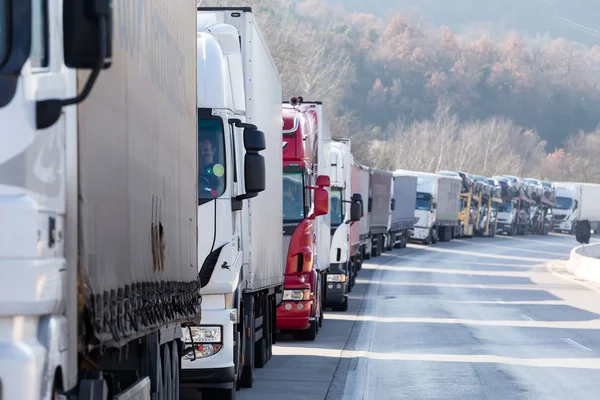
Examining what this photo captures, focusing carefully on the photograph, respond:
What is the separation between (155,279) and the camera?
7234 millimetres

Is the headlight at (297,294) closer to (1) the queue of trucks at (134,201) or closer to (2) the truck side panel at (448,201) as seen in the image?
(1) the queue of trucks at (134,201)

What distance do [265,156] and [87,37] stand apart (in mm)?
9562

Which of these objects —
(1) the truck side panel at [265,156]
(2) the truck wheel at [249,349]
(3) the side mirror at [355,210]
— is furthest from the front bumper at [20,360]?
(3) the side mirror at [355,210]

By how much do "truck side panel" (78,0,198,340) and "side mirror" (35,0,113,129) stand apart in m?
0.64

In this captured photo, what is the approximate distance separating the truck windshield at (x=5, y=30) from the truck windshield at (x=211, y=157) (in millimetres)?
6575

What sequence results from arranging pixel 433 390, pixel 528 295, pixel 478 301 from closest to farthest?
pixel 433 390 < pixel 478 301 < pixel 528 295

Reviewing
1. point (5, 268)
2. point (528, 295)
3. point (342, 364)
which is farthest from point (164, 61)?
point (528, 295)

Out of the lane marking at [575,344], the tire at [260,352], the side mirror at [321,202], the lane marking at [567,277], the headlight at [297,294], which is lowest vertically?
the lane marking at [567,277]

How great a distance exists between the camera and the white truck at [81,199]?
4.50m

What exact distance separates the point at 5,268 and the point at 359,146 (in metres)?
88.8

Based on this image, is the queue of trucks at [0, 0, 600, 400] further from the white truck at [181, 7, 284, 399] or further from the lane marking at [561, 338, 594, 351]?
the lane marking at [561, 338, 594, 351]

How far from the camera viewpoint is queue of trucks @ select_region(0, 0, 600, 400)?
4.54 meters

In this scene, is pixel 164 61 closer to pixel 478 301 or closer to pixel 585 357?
pixel 585 357

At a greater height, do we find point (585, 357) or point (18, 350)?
point (18, 350)
